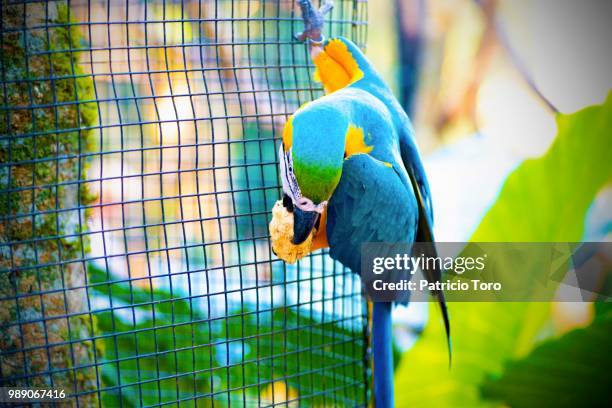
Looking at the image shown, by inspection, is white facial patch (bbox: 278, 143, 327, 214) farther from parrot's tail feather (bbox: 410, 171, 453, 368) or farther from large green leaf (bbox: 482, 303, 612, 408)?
large green leaf (bbox: 482, 303, 612, 408)

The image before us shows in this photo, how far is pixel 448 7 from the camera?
3.43m

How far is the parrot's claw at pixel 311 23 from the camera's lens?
1703 mm

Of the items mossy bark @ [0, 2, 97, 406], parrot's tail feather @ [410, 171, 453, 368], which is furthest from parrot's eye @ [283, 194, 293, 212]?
mossy bark @ [0, 2, 97, 406]

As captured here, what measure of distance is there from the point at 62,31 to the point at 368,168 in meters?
0.86

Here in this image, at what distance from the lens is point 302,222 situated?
1.32 m

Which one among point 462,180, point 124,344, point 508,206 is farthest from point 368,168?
point 462,180

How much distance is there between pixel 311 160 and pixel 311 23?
0.62 metres

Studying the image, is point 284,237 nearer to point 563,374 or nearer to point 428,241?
point 428,241

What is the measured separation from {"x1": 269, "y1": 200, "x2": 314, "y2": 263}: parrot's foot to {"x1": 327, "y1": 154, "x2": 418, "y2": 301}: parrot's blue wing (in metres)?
0.08

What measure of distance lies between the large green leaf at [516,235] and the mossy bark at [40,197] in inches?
48.6

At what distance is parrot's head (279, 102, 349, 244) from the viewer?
1.24 metres

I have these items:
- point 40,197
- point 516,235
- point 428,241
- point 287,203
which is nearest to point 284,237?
point 287,203

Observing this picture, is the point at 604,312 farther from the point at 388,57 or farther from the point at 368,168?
the point at 388,57

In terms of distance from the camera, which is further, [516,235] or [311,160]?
[516,235]
